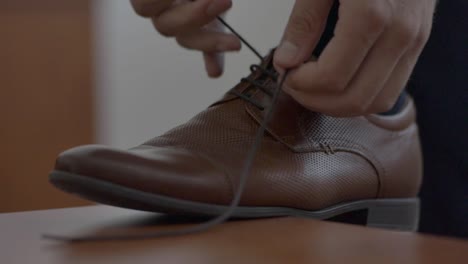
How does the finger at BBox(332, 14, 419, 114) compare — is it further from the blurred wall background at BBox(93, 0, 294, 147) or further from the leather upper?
the blurred wall background at BBox(93, 0, 294, 147)

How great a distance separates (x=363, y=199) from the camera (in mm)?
666

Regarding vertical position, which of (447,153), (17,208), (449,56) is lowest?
(17,208)

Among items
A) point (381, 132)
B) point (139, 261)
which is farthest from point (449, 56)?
A: point (139, 261)

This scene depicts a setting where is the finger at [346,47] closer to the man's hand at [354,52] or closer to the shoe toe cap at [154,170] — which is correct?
the man's hand at [354,52]

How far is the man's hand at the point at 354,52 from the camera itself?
52 centimetres

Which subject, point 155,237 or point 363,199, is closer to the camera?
point 155,237

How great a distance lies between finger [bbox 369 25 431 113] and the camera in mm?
559

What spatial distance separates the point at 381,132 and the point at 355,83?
169mm

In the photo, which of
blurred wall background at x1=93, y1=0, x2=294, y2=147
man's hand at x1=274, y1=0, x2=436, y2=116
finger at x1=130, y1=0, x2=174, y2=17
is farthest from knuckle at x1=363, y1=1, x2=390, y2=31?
blurred wall background at x1=93, y1=0, x2=294, y2=147

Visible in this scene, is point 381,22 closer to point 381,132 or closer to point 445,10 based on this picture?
point 381,132

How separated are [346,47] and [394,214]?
0.84 ft

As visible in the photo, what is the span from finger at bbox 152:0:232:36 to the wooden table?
30cm

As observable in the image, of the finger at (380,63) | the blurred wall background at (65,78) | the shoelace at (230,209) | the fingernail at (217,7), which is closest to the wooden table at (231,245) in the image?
the shoelace at (230,209)

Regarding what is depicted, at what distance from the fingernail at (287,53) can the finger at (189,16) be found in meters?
0.21
